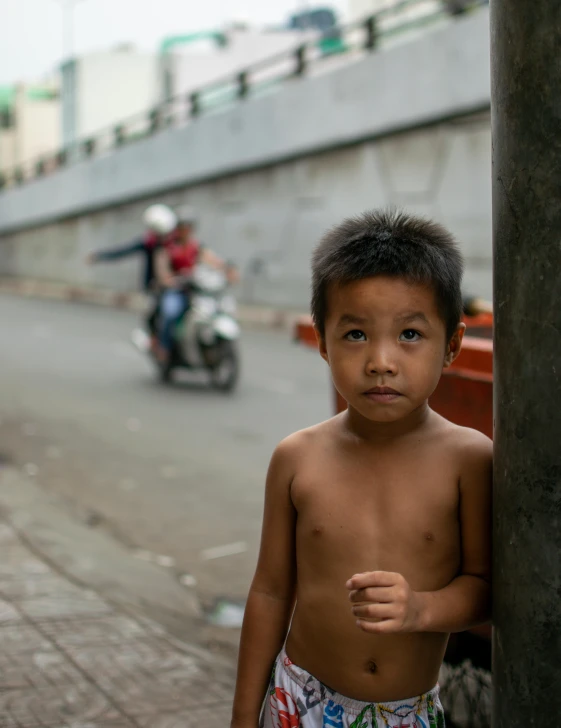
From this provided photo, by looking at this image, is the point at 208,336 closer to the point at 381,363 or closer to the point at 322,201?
the point at 322,201

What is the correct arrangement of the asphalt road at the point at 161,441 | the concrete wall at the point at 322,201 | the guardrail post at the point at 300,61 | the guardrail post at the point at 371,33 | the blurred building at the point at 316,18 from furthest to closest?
the blurred building at the point at 316,18
the guardrail post at the point at 300,61
the guardrail post at the point at 371,33
the concrete wall at the point at 322,201
the asphalt road at the point at 161,441

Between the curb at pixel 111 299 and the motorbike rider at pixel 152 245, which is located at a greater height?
the motorbike rider at pixel 152 245

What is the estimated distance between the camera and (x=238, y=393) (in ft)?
35.1

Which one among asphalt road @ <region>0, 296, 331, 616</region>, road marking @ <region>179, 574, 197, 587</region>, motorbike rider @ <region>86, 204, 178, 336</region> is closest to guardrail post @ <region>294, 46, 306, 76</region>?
asphalt road @ <region>0, 296, 331, 616</region>

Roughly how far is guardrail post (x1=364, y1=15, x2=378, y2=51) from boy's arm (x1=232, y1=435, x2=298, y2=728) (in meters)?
16.8

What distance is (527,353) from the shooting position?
1.64 meters

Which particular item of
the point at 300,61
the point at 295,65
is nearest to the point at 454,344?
the point at 300,61

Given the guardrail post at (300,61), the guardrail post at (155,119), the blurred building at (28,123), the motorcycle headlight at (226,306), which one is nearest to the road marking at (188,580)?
the motorcycle headlight at (226,306)

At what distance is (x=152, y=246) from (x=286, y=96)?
9547mm

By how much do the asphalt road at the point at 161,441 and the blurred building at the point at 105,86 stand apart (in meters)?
35.8

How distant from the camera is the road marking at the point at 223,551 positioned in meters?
5.34

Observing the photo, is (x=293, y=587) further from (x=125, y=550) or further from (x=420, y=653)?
(x=125, y=550)

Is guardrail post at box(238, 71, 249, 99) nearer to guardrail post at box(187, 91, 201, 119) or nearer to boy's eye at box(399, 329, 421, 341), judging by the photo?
guardrail post at box(187, 91, 201, 119)

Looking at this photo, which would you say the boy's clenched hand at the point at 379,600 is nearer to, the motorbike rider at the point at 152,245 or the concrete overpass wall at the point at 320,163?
the motorbike rider at the point at 152,245
